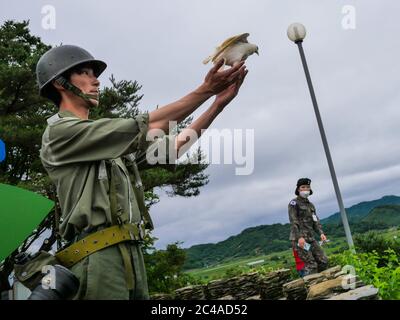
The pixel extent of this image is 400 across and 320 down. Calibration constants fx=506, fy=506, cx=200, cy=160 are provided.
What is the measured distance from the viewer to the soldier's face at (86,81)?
258 cm

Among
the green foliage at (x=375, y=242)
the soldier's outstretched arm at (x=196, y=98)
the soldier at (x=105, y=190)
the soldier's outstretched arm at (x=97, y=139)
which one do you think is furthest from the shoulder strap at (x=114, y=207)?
the green foliage at (x=375, y=242)

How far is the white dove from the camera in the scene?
2.37 m

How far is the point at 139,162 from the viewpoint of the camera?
2.75 meters

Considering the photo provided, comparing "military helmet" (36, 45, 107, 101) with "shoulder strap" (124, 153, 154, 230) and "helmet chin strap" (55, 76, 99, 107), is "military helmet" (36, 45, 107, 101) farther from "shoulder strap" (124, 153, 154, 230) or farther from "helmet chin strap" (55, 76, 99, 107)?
"shoulder strap" (124, 153, 154, 230)

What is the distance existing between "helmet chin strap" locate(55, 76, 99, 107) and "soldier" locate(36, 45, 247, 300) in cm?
17

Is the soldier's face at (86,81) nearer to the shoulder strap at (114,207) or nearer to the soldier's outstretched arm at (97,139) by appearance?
the soldier's outstretched arm at (97,139)

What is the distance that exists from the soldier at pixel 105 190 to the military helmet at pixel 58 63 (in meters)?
0.33

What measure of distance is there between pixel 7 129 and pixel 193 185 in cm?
609

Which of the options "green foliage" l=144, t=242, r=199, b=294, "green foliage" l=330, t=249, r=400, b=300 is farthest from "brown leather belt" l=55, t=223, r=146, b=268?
"green foliage" l=144, t=242, r=199, b=294

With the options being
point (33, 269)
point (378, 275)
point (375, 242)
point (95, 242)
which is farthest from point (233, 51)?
point (375, 242)

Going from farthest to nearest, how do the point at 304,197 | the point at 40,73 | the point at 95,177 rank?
1. the point at 304,197
2. the point at 40,73
3. the point at 95,177

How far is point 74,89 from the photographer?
2576mm

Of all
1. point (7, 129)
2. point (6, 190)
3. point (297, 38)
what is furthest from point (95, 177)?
point (7, 129)
